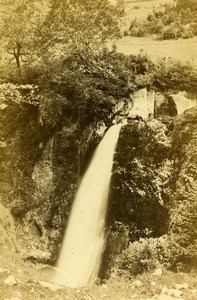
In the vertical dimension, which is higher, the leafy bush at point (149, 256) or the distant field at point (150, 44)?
the distant field at point (150, 44)

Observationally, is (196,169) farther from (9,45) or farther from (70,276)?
(9,45)

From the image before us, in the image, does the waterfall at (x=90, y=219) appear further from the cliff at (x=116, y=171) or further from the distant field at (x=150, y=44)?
the distant field at (x=150, y=44)

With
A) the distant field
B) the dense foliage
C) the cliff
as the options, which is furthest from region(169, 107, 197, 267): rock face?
the dense foliage

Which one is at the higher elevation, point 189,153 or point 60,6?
point 60,6

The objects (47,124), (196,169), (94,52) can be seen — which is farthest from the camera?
(47,124)

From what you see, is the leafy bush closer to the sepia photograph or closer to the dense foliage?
the sepia photograph

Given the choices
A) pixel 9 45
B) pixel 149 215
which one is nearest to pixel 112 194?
pixel 149 215

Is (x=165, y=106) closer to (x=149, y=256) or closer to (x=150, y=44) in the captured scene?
(x=150, y=44)

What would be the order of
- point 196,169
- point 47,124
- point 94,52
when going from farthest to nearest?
point 47,124 < point 94,52 < point 196,169

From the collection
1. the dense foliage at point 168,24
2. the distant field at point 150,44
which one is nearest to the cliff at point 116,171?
the distant field at point 150,44
